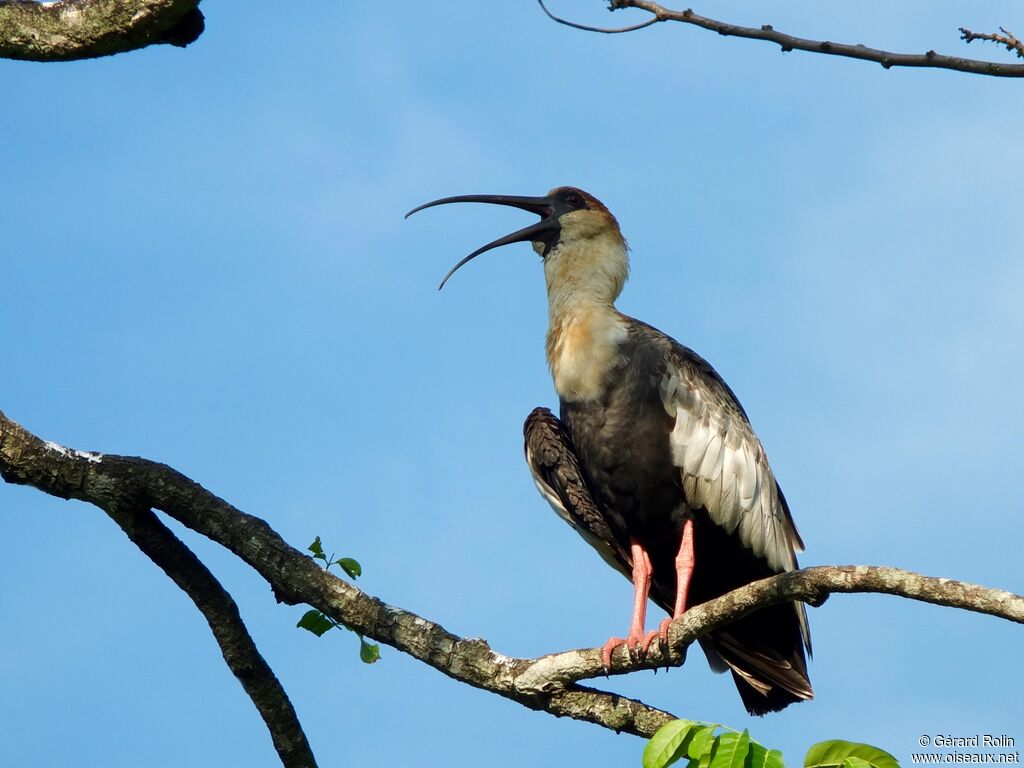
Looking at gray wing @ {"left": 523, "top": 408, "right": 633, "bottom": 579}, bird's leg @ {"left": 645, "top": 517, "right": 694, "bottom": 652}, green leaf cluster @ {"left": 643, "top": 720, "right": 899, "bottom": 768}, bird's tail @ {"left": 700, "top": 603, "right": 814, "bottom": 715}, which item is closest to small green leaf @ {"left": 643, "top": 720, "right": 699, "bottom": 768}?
green leaf cluster @ {"left": 643, "top": 720, "right": 899, "bottom": 768}

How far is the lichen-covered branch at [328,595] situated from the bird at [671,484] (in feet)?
4.31

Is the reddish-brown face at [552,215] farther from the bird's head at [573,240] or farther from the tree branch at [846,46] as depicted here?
the tree branch at [846,46]

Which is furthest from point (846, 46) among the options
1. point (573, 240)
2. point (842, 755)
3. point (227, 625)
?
point (573, 240)

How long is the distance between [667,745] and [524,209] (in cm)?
515

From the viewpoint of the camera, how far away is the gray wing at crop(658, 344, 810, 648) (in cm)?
671

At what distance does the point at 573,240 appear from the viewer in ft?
25.8

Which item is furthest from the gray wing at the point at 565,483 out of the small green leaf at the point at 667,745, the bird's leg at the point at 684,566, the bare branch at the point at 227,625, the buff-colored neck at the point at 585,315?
the small green leaf at the point at 667,745

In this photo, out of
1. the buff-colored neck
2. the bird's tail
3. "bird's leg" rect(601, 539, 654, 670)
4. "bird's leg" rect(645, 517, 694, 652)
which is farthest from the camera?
the buff-colored neck

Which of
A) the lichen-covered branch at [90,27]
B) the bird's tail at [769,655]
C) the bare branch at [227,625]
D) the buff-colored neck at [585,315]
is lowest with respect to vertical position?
the bare branch at [227,625]

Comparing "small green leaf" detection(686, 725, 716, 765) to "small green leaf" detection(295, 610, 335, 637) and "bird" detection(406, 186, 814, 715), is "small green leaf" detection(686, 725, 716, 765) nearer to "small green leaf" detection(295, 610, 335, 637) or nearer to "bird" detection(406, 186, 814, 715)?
"small green leaf" detection(295, 610, 335, 637)

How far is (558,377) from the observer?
7.12 metres

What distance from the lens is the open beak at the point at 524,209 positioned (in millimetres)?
8062

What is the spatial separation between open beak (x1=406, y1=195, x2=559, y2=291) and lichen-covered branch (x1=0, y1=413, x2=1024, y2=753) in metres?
3.32

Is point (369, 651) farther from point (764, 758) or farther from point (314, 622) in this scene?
point (764, 758)
